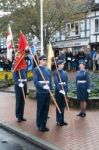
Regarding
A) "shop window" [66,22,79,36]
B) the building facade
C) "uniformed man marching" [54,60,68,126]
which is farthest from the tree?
"uniformed man marching" [54,60,68,126]

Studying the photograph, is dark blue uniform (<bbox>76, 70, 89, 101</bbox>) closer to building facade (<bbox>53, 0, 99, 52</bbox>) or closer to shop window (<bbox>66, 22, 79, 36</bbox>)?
building facade (<bbox>53, 0, 99, 52</bbox>)

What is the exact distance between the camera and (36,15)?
122ft

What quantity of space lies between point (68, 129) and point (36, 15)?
83.3 feet

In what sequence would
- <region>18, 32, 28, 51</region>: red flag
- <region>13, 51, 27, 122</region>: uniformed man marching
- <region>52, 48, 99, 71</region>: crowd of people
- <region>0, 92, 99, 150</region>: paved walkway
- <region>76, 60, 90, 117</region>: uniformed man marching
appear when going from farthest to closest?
<region>52, 48, 99, 71</region>: crowd of people → <region>76, 60, 90, 117</region>: uniformed man marching → <region>13, 51, 27, 122</region>: uniformed man marching → <region>18, 32, 28, 51</region>: red flag → <region>0, 92, 99, 150</region>: paved walkway

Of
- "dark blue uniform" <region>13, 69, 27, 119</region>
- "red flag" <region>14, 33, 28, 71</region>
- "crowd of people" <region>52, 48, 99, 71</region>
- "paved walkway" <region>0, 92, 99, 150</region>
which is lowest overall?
"crowd of people" <region>52, 48, 99, 71</region>

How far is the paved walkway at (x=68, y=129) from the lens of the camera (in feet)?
34.8

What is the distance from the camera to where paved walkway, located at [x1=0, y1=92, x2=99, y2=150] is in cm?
1061

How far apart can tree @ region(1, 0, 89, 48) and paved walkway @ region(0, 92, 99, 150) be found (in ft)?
69.7

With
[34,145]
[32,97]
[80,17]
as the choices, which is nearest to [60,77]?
[34,145]

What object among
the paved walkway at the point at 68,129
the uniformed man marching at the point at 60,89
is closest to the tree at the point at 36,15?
the paved walkway at the point at 68,129

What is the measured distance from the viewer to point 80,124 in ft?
43.0

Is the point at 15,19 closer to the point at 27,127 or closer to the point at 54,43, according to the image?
the point at 54,43

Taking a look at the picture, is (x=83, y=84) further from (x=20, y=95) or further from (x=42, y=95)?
(x=42, y=95)

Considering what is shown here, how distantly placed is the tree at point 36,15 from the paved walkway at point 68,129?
2126cm
